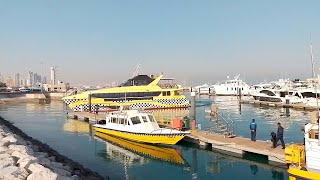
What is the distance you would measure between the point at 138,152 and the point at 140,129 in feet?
7.30

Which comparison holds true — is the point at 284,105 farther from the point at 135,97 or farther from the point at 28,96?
the point at 28,96

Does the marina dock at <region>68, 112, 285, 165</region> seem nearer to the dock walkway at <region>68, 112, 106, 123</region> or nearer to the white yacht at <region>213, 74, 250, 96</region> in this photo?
the dock walkway at <region>68, 112, 106, 123</region>

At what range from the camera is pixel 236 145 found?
22406mm

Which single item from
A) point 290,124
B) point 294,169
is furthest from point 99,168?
point 290,124

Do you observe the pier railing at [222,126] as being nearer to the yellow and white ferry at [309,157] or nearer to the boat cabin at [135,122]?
the boat cabin at [135,122]

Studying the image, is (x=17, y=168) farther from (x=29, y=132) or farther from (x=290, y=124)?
(x=290, y=124)

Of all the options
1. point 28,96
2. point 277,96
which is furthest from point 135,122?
point 28,96

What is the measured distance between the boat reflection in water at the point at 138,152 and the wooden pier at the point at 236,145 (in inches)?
76.8

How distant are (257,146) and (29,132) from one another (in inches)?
1025

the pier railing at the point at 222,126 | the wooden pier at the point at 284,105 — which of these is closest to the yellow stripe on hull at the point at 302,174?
the pier railing at the point at 222,126

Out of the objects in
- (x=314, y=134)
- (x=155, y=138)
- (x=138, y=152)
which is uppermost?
(x=314, y=134)

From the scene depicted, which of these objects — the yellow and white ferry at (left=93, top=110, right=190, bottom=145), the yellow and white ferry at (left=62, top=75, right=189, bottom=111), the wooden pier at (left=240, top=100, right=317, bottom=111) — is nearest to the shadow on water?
the yellow and white ferry at (left=93, top=110, right=190, bottom=145)

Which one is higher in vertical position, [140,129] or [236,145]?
[140,129]

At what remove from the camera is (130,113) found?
28.4m
